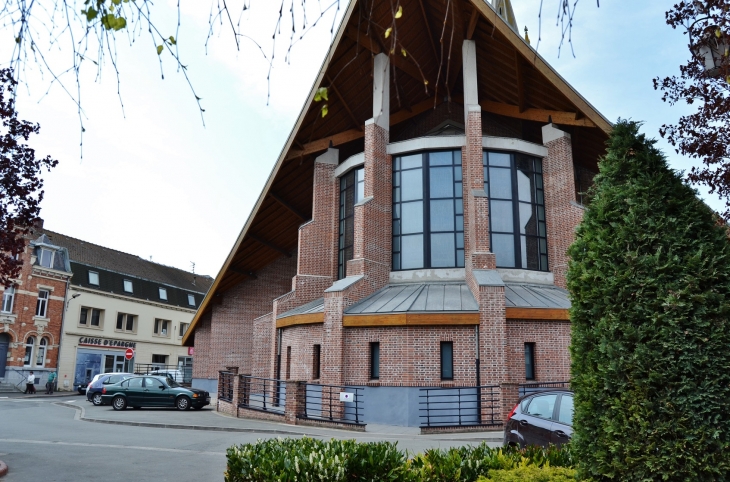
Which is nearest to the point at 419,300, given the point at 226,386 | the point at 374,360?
the point at 374,360

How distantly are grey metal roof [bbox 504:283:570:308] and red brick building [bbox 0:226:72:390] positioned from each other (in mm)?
29326

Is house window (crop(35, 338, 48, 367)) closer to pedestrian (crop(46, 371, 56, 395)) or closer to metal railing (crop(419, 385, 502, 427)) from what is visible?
pedestrian (crop(46, 371, 56, 395))

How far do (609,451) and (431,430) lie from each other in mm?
11311

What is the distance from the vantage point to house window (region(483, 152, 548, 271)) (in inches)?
776

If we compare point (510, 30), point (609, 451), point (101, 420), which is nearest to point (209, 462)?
point (609, 451)

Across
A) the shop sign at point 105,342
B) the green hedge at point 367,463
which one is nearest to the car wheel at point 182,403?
the green hedge at point 367,463

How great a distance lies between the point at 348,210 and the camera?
22.2 meters

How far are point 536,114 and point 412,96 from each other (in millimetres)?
4888

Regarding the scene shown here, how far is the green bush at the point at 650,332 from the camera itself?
12.8ft

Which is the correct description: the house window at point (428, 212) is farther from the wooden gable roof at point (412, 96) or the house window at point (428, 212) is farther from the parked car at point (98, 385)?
the parked car at point (98, 385)

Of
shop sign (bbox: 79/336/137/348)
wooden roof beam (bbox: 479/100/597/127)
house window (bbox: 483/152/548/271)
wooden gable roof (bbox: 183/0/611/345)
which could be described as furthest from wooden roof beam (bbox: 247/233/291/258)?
shop sign (bbox: 79/336/137/348)

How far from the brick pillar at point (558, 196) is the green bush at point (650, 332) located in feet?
50.2

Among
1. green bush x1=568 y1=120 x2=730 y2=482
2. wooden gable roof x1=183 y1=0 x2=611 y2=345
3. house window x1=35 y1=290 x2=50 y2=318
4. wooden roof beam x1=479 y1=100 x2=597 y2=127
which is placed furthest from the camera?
house window x1=35 y1=290 x2=50 y2=318

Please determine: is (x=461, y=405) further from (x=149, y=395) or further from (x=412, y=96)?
(x=149, y=395)
